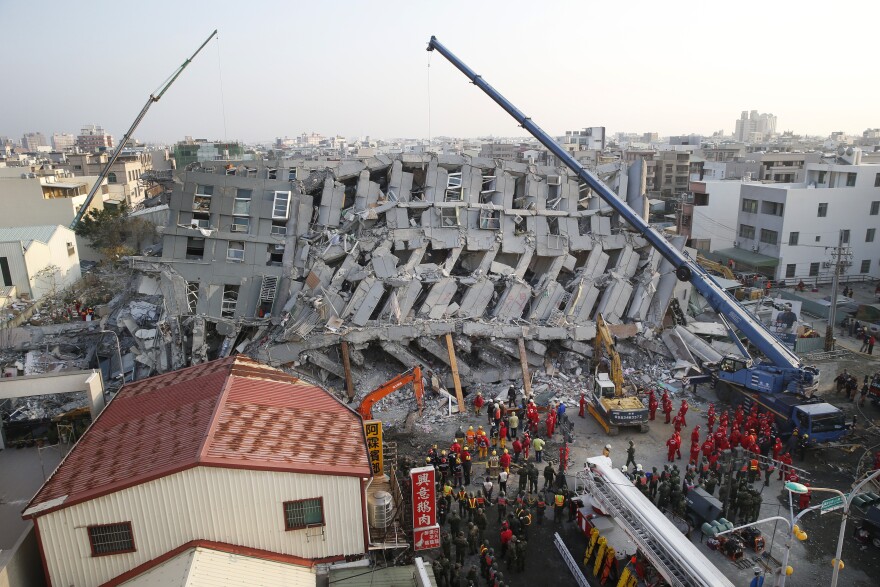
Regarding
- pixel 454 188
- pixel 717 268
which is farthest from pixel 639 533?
pixel 717 268

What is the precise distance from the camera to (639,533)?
11086 mm

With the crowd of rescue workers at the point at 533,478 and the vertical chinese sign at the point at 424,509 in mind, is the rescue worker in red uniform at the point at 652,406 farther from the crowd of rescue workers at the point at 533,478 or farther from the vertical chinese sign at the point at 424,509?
the vertical chinese sign at the point at 424,509

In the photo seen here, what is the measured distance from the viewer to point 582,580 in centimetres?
1186

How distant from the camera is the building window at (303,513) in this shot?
34.9ft

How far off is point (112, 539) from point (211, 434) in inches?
85.8

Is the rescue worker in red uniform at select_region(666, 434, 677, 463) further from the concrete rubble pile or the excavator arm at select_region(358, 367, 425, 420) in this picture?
the excavator arm at select_region(358, 367, 425, 420)

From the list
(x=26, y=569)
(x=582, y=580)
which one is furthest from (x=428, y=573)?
(x=26, y=569)

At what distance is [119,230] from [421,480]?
29.5 m

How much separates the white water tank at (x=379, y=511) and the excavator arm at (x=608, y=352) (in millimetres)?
9958

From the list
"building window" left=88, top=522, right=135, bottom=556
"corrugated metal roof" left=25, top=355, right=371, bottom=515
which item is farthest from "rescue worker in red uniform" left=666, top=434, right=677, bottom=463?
"building window" left=88, top=522, right=135, bottom=556

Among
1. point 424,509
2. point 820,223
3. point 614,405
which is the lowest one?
point 614,405

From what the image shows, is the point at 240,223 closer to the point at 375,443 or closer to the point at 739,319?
the point at 375,443

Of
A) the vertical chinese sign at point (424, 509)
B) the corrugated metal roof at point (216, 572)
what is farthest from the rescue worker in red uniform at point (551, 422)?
the corrugated metal roof at point (216, 572)

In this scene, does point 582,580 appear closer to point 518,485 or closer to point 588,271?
point 518,485
